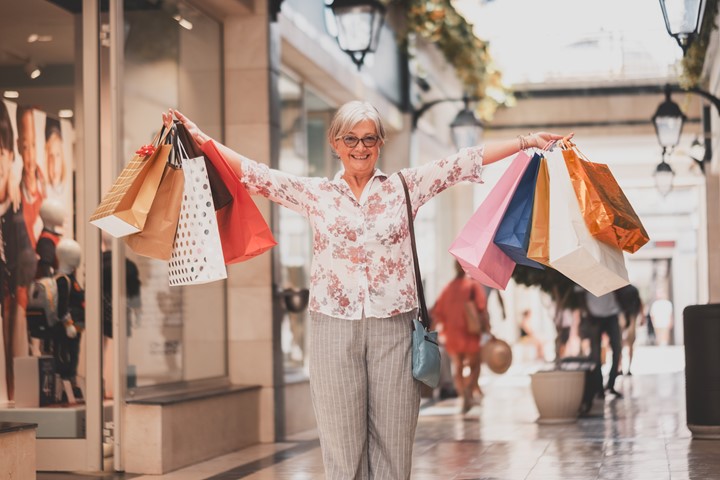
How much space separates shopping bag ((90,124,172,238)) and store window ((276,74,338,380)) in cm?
629

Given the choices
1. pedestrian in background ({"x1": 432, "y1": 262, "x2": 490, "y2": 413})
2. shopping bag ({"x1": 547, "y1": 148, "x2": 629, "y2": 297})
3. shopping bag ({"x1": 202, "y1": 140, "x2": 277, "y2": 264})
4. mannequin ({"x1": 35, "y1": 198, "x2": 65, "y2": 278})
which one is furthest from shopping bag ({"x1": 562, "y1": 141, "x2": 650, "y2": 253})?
pedestrian in background ({"x1": 432, "y1": 262, "x2": 490, "y2": 413})

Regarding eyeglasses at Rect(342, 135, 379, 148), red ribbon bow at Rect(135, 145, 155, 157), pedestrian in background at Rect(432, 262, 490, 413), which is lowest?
pedestrian in background at Rect(432, 262, 490, 413)

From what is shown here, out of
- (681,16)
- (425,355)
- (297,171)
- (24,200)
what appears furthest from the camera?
(297,171)

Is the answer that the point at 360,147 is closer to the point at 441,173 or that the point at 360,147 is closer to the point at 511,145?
the point at 441,173

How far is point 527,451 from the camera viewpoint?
9430 mm

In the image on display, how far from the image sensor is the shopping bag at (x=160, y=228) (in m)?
5.06

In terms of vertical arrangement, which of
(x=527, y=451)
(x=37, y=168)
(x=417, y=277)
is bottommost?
(x=527, y=451)

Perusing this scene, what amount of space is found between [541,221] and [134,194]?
1.70 meters

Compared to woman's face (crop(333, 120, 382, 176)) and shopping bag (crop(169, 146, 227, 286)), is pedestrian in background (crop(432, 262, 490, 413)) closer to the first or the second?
shopping bag (crop(169, 146, 227, 286))

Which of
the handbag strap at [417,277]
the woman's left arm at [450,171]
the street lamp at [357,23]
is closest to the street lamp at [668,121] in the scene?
the street lamp at [357,23]

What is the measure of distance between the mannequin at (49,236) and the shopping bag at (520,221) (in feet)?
14.1

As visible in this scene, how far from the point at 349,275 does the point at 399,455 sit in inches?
27.3

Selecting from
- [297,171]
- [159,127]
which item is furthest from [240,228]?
[297,171]

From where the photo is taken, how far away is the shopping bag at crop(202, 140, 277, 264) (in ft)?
17.1
